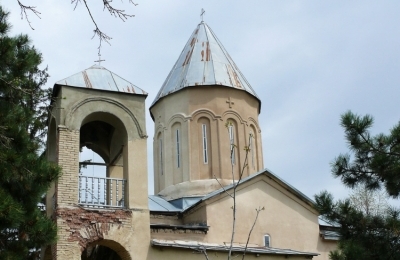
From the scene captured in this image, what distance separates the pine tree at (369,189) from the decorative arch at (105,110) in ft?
14.7

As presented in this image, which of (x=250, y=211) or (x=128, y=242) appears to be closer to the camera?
(x=128, y=242)

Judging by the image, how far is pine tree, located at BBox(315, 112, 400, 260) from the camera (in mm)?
8375

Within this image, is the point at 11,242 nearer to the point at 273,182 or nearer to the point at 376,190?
the point at 376,190

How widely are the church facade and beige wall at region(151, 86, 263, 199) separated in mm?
26

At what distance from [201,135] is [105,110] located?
4.13 metres

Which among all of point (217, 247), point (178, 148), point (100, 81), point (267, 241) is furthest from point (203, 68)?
point (217, 247)

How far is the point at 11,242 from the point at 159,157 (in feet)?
25.0

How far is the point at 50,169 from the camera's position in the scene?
27.6ft

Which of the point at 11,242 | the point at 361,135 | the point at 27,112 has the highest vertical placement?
the point at 27,112

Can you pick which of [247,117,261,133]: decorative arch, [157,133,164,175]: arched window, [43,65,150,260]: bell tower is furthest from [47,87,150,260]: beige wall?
[247,117,261,133]: decorative arch

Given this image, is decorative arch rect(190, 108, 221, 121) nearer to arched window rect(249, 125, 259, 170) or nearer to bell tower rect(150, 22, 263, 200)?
bell tower rect(150, 22, 263, 200)

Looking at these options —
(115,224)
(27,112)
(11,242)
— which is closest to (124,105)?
(115,224)

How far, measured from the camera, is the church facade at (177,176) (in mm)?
11125

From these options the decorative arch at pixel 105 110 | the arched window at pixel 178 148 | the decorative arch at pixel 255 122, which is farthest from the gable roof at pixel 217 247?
the decorative arch at pixel 255 122
